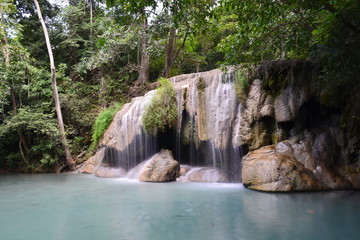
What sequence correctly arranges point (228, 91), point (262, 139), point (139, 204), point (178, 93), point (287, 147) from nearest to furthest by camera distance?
point (139, 204) < point (287, 147) < point (262, 139) < point (228, 91) < point (178, 93)

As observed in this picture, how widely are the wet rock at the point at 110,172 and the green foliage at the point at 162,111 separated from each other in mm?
2006

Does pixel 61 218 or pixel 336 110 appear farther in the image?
pixel 336 110

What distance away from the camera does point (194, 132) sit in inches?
388

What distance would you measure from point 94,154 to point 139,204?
24.0 feet

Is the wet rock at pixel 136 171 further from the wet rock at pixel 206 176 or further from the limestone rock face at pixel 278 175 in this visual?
the limestone rock face at pixel 278 175

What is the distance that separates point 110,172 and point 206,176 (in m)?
4.09

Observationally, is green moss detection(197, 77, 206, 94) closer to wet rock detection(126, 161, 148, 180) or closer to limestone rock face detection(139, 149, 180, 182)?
Answer: limestone rock face detection(139, 149, 180, 182)

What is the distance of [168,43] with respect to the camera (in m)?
13.2

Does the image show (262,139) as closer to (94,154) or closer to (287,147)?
(287,147)

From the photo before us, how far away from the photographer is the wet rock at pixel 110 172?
10.5 meters

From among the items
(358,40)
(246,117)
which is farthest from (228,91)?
(358,40)

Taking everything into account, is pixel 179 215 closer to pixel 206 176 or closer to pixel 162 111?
pixel 206 176

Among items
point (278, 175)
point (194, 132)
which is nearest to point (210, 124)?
point (194, 132)

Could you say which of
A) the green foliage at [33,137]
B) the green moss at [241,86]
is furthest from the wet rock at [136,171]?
the green foliage at [33,137]
